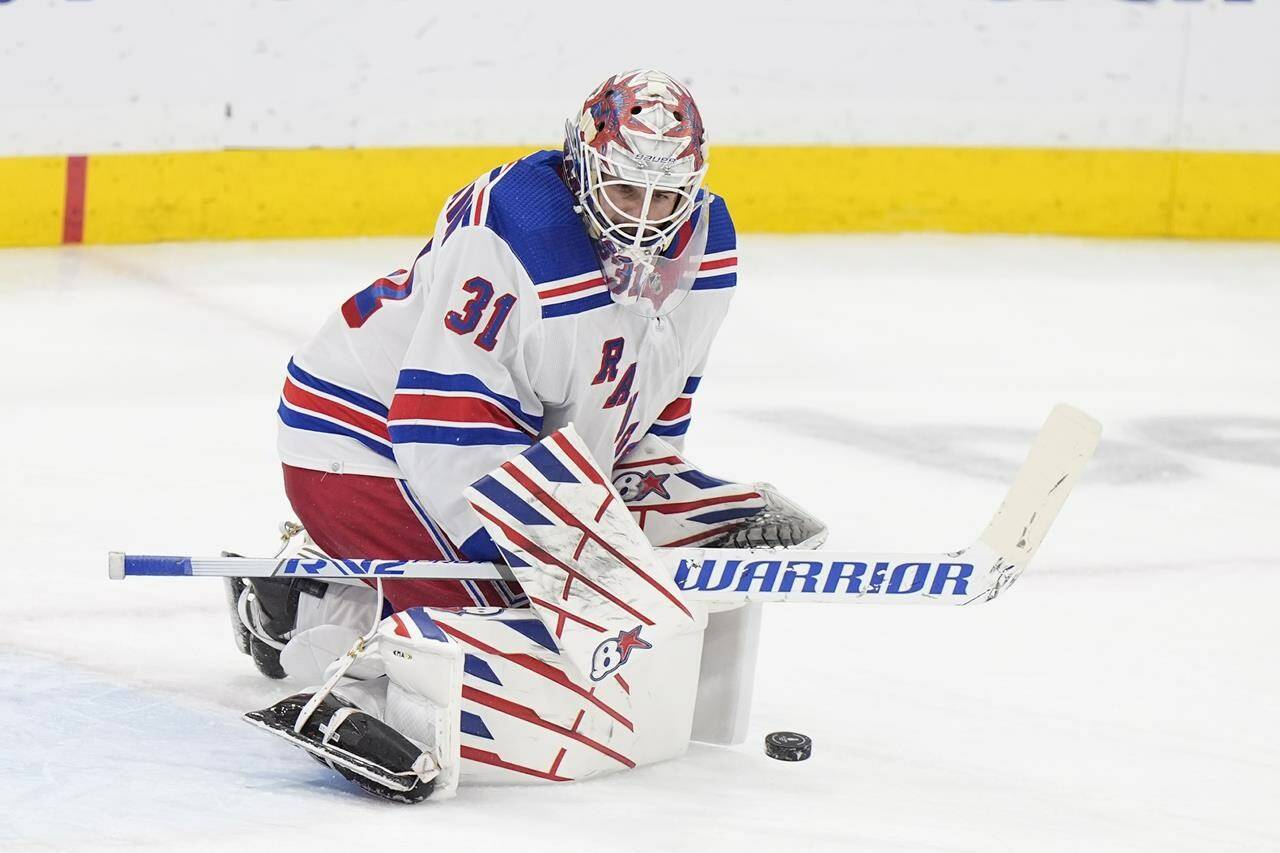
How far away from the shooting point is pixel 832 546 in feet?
10.1

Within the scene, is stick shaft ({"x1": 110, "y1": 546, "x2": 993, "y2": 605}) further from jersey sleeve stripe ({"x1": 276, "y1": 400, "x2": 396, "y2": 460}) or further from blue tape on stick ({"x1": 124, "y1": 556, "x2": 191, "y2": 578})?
blue tape on stick ({"x1": 124, "y1": 556, "x2": 191, "y2": 578})

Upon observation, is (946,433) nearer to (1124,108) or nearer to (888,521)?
(888,521)

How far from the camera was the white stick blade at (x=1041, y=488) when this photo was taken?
1.97m

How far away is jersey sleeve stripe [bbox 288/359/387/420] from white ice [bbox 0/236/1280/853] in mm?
377

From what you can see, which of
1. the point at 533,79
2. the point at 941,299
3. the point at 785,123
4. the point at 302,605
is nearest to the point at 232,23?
the point at 533,79

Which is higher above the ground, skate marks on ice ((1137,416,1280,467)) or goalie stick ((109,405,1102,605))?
skate marks on ice ((1137,416,1280,467))

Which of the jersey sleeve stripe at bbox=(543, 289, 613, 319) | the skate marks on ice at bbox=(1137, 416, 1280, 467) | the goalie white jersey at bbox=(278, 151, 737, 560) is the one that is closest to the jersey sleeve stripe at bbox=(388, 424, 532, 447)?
the goalie white jersey at bbox=(278, 151, 737, 560)

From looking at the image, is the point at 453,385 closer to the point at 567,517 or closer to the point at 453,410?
the point at 453,410

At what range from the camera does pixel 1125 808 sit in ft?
6.72

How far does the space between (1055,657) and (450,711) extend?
1022mm

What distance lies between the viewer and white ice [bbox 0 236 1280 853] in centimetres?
195

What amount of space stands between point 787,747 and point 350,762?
51cm

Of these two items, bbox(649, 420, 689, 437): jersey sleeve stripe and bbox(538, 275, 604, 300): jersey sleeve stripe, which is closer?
bbox(538, 275, 604, 300): jersey sleeve stripe

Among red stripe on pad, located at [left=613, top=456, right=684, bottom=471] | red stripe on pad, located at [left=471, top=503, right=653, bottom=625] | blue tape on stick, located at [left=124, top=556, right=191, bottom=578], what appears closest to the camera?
red stripe on pad, located at [left=471, top=503, right=653, bottom=625]
